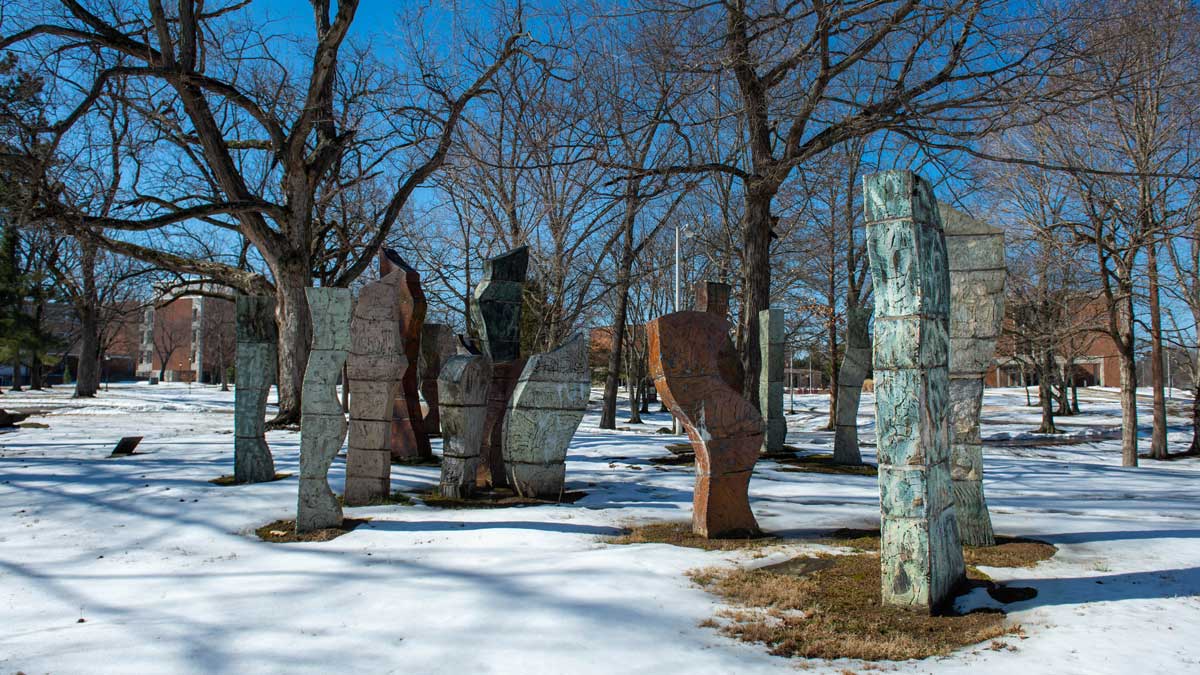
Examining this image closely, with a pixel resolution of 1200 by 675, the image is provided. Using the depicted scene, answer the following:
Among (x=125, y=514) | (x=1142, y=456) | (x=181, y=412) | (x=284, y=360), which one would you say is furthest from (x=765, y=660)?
(x=181, y=412)

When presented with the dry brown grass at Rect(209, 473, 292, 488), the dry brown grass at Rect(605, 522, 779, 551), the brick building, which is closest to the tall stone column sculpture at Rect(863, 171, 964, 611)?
the dry brown grass at Rect(605, 522, 779, 551)

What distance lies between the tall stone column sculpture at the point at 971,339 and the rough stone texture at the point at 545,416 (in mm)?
3869

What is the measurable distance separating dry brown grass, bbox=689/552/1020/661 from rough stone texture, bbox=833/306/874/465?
23.8 feet

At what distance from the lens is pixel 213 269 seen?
1841 cm

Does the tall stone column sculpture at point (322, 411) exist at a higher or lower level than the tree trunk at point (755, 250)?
lower

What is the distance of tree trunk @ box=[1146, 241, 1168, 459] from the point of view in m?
14.8

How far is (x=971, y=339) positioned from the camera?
6359mm

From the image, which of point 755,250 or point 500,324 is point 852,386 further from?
point 500,324

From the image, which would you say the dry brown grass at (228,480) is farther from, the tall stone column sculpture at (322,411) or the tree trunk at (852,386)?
the tree trunk at (852,386)

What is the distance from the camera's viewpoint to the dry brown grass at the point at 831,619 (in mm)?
4039

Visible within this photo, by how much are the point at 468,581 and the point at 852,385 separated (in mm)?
9081

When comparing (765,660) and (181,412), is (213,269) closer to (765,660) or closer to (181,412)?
(181,412)

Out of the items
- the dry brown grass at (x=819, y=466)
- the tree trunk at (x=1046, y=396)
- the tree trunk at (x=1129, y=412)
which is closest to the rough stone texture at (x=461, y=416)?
the dry brown grass at (x=819, y=466)

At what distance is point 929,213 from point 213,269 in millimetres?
17698
